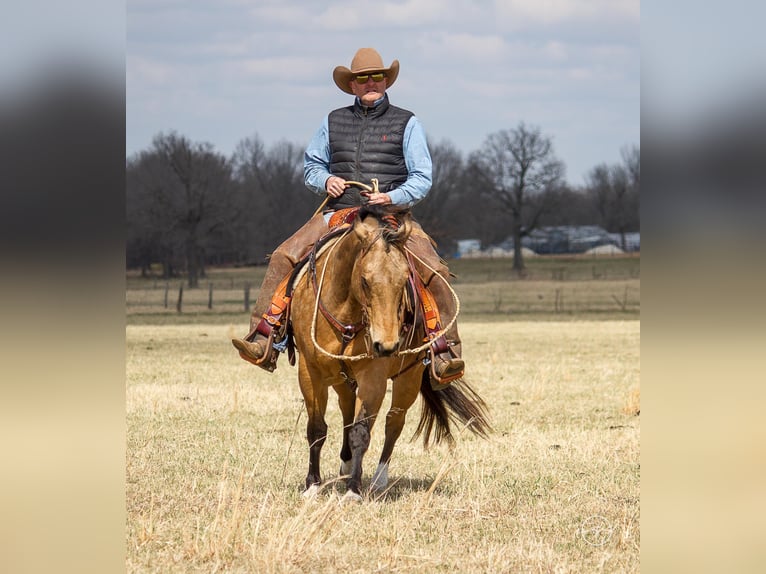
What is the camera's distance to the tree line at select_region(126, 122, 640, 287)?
238ft

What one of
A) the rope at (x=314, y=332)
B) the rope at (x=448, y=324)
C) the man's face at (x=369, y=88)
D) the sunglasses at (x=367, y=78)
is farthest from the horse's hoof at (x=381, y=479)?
the sunglasses at (x=367, y=78)

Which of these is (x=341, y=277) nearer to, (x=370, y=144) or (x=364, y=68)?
(x=370, y=144)

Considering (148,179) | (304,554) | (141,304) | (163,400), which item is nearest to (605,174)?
(148,179)

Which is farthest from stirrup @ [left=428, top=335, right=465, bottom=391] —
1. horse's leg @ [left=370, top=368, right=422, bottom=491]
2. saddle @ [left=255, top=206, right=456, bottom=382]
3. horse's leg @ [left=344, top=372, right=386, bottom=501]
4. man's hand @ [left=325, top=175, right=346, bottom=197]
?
man's hand @ [left=325, top=175, right=346, bottom=197]

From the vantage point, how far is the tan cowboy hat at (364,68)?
841 cm

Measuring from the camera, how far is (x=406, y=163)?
8461 millimetres

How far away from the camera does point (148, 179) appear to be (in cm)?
7769

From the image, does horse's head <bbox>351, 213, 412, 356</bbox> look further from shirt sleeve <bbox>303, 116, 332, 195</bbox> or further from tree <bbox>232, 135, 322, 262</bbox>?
tree <bbox>232, 135, 322, 262</bbox>

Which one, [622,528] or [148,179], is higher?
[148,179]

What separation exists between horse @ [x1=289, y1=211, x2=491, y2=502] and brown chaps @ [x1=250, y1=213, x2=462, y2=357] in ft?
1.10

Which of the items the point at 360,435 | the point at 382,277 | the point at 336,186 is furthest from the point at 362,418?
the point at 336,186

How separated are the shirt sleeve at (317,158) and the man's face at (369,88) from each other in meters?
0.39
